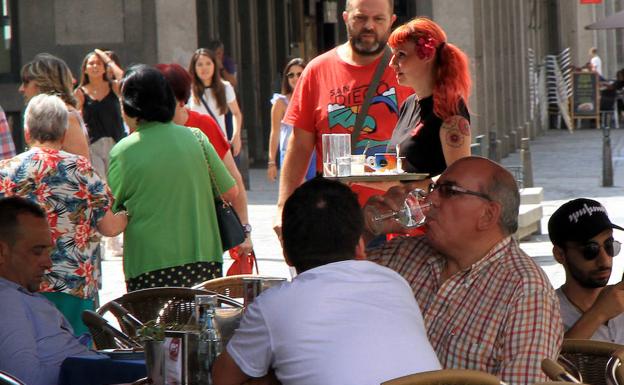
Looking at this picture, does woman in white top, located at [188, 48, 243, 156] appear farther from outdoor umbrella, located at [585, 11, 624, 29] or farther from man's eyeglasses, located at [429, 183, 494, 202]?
man's eyeglasses, located at [429, 183, 494, 202]

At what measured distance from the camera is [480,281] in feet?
15.1

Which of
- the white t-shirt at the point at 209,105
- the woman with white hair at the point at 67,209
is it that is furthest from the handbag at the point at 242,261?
the white t-shirt at the point at 209,105

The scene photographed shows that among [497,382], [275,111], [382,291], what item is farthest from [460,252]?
[275,111]

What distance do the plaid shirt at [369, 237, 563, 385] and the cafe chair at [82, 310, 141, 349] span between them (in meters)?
1.31

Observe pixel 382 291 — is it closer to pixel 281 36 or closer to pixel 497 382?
pixel 497 382

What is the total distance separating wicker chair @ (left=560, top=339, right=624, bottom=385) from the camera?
4793 millimetres

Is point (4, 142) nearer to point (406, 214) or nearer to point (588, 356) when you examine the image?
point (406, 214)

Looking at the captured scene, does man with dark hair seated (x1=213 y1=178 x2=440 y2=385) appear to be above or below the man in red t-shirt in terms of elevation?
below

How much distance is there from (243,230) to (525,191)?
299 inches

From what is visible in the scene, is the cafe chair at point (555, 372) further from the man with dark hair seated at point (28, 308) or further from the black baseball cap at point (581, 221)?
the man with dark hair seated at point (28, 308)

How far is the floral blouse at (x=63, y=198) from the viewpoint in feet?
Result: 21.5

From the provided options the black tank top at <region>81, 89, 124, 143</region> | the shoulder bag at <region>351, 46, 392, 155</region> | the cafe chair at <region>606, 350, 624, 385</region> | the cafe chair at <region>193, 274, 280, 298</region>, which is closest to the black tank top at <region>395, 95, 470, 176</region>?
the shoulder bag at <region>351, 46, 392, 155</region>

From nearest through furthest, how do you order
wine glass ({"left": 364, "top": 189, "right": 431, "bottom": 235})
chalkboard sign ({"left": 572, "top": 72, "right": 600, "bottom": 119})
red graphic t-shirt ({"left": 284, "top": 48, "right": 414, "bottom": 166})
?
wine glass ({"left": 364, "top": 189, "right": 431, "bottom": 235}), red graphic t-shirt ({"left": 284, "top": 48, "right": 414, "bottom": 166}), chalkboard sign ({"left": 572, "top": 72, "right": 600, "bottom": 119})

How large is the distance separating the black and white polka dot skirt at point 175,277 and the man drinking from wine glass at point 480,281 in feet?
7.46
